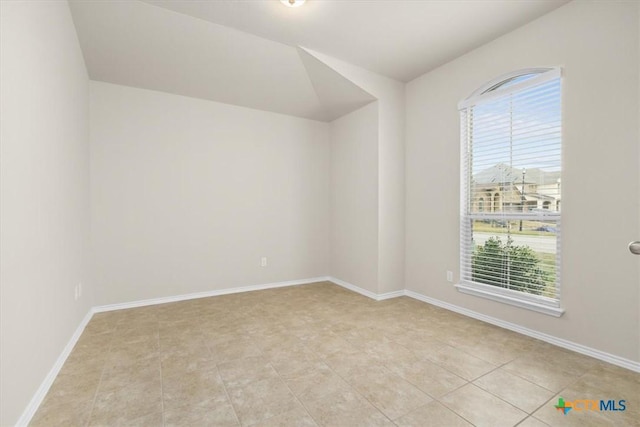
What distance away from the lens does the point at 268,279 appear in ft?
14.4

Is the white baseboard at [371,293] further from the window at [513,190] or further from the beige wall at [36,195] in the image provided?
the beige wall at [36,195]

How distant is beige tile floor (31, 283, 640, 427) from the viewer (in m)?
1.62

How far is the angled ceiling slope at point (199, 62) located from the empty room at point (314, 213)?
0.02 m

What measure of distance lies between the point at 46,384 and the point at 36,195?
1.16m

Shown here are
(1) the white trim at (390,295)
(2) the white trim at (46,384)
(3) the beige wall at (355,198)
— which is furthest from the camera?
(3) the beige wall at (355,198)

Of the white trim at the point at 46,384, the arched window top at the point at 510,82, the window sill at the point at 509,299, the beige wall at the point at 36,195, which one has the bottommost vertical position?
the white trim at the point at 46,384

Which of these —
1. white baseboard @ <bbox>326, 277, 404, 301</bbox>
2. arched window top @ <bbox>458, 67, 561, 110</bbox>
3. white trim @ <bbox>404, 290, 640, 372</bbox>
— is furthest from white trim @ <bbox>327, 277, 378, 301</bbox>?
arched window top @ <bbox>458, 67, 561, 110</bbox>

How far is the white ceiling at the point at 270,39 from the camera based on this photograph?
2.58 m

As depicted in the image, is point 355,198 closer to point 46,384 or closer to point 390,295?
point 390,295

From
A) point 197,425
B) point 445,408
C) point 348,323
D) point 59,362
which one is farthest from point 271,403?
point 59,362

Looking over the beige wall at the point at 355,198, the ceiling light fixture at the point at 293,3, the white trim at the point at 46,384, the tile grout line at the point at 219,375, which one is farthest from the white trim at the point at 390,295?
the ceiling light fixture at the point at 293,3

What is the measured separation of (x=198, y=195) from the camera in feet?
12.8

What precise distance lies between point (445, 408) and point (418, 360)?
1.77 ft

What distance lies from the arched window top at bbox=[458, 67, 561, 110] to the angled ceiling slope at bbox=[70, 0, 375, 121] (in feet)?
3.93
